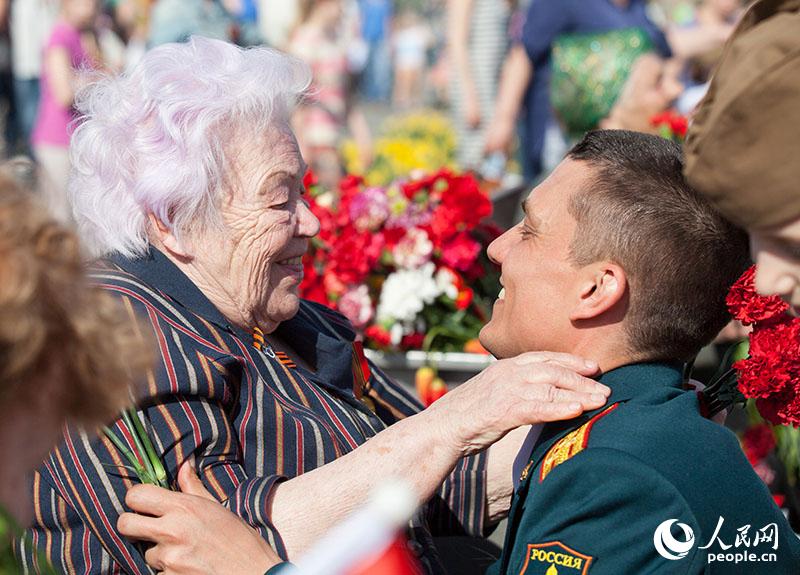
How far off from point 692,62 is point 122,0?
15.7 feet

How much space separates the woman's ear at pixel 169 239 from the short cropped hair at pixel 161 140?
14mm

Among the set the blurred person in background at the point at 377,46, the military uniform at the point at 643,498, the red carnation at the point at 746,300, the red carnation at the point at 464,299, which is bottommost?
the military uniform at the point at 643,498

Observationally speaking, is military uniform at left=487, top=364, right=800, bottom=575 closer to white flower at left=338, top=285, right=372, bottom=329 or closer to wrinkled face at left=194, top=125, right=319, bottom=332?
wrinkled face at left=194, top=125, right=319, bottom=332

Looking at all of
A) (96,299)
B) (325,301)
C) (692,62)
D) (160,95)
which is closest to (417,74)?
(692,62)

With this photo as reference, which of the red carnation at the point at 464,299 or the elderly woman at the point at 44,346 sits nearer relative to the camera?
the elderly woman at the point at 44,346

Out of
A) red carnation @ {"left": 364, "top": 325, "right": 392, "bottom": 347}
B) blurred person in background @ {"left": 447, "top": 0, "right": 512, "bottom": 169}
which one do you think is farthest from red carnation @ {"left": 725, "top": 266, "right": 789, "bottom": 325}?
blurred person in background @ {"left": 447, "top": 0, "right": 512, "bottom": 169}

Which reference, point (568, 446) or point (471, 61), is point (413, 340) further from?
point (471, 61)

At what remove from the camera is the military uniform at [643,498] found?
174cm

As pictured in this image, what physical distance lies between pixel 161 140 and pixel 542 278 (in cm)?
89

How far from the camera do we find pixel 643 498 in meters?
1.75

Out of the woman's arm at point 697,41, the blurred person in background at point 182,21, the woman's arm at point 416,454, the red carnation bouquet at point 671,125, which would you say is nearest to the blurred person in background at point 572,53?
the woman's arm at point 697,41

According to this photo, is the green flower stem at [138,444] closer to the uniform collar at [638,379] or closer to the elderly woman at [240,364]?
the elderly woman at [240,364]

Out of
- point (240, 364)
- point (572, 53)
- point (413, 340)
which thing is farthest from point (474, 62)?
point (240, 364)

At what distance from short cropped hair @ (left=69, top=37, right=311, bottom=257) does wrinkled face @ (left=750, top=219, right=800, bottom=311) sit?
1.22 metres
